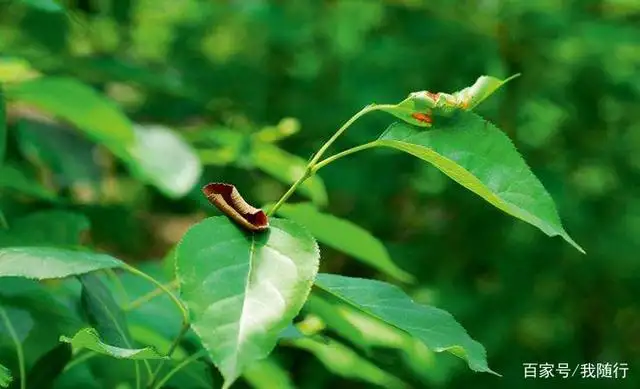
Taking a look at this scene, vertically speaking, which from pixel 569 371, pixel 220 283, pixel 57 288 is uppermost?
pixel 220 283

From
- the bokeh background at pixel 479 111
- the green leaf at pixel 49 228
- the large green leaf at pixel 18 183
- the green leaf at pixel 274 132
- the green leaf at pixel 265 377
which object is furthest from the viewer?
the bokeh background at pixel 479 111

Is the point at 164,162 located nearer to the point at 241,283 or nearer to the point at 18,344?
the point at 18,344

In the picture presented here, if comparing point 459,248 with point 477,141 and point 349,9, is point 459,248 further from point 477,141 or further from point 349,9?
point 477,141

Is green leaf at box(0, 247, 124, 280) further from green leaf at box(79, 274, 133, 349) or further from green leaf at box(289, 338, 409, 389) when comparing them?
Answer: green leaf at box(289, 338, 409, 389)

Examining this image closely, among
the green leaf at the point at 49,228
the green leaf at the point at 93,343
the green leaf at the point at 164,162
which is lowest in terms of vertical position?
the green leaf at the point at 164,162

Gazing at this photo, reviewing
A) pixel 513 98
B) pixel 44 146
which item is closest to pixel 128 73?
pixel 44 146

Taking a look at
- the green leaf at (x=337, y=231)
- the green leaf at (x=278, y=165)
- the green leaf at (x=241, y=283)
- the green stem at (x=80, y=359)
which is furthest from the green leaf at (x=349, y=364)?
the green leaf at (x=241, y=283)

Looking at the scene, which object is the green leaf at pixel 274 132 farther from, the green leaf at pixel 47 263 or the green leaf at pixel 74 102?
the green leaf at pixel 47 263
